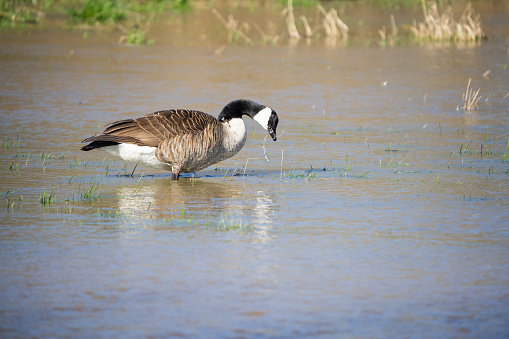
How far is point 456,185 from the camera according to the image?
24.1 ft

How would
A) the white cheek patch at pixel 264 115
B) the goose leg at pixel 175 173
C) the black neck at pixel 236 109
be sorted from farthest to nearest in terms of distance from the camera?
1. the white cheek patch at pixel 264 115
2. the black neck at pixel 236 109
3. the goose leg at pixel 175 173

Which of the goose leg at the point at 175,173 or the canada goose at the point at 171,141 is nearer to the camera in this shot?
the canada goose at the point at 171,141

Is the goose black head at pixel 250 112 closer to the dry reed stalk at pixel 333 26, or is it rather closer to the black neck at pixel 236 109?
the black neck at pixel 236 109

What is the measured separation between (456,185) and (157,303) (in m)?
3.94

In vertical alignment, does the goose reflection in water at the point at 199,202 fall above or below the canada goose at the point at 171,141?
below

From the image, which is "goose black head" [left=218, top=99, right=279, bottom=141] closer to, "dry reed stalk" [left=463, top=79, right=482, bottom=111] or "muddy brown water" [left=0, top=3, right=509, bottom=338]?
"muddy brown water" [left=0, top=3, right=509, bottom=338]

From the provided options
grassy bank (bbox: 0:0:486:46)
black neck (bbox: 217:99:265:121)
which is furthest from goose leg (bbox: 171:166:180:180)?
grassy bank (bbox: 0:0:486:46)

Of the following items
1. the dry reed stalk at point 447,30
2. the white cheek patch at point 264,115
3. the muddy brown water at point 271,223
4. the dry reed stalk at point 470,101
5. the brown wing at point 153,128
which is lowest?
the muddy brown water at point 271,223

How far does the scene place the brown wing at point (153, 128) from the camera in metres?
7.44

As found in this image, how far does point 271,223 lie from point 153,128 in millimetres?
2096

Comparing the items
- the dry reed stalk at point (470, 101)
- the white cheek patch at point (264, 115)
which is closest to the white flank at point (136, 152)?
the white cheek patch at point (264, 115)

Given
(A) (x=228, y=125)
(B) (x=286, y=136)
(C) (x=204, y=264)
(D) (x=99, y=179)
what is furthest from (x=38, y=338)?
(B) (x=286, y=136)

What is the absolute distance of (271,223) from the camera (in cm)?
601

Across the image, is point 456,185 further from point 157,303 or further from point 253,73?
point 253,73
